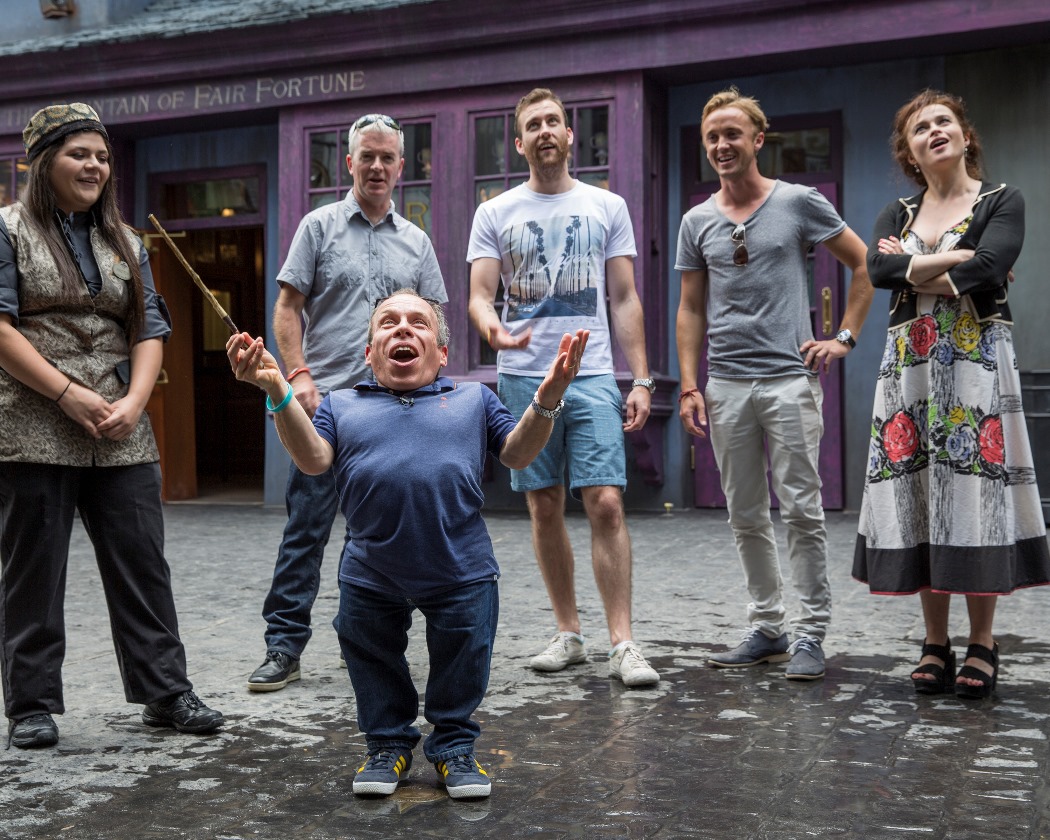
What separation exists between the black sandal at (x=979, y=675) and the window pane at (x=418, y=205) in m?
7.17

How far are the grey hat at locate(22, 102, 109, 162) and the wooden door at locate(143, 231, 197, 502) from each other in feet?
27.0

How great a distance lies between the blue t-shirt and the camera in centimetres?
304

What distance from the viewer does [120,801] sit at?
299cm

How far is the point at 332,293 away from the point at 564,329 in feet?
2.79

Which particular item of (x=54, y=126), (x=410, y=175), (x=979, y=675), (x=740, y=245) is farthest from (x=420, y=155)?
(x=979, y=675)

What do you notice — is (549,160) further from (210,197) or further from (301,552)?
(210,197)

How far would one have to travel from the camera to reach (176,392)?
11.9m

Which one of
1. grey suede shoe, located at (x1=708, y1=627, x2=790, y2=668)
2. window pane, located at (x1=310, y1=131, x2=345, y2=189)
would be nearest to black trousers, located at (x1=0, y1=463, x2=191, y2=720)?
grey suede shoe, located at (x1=708, y1=627, x2=790, y2=668)

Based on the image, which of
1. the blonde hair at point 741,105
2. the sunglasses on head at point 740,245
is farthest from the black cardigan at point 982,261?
the blonde hair at point 741,105

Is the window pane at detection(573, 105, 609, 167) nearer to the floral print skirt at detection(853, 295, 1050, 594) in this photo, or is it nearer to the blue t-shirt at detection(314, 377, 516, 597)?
the floral print skirt at detection(853, 295, 1050, 594)

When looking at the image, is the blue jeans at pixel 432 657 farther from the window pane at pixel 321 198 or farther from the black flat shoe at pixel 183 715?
the window pane at pixel 321 198

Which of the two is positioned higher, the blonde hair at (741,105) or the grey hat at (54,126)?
the blonde hair at (741,105)

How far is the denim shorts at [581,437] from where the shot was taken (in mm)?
4395

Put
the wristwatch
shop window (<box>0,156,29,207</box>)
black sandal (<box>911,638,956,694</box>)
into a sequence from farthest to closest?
shop window (<box>0,156,29,207</box>) → black sandal (<box>911,638,956,694</box>) → the wristwatch
